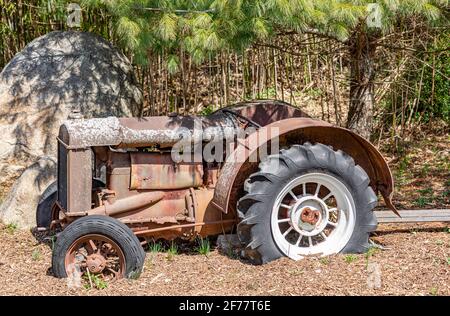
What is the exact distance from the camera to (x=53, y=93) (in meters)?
7.07

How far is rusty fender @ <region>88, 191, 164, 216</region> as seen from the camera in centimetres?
509

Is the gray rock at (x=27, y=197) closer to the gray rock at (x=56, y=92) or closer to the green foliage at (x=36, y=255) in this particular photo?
the gray rock at (x=56, y=92)

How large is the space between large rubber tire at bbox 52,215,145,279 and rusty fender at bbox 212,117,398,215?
2.18 ft

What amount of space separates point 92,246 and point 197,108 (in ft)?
16.4

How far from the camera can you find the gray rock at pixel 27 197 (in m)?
6.47

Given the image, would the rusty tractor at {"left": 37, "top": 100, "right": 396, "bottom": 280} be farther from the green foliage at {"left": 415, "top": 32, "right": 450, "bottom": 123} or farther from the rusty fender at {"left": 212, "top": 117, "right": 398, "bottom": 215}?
the green foliage at {"left": 415, "top": 32, "right": 450, "bottom": 123}

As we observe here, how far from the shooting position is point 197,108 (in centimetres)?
958

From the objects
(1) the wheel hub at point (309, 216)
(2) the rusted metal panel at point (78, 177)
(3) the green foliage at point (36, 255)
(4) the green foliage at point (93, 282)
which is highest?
(2) the rusted metal panel at point (78, 177)

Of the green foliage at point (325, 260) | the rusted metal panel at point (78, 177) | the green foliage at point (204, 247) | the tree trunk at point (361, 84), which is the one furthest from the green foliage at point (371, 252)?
the rusted metal panel at point (78, 177)

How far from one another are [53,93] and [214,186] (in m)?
2.48

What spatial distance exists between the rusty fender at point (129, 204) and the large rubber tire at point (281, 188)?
2.13 feet

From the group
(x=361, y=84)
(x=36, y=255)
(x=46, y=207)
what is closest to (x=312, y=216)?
(x=361, y=84)

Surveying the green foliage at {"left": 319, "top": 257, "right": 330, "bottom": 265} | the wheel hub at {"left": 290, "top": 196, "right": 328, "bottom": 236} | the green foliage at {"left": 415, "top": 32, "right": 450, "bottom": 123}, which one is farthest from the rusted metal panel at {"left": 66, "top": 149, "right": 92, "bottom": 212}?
the green foliage at {"left": 415, "top": 32, "right": 450, "bottom": 123}
